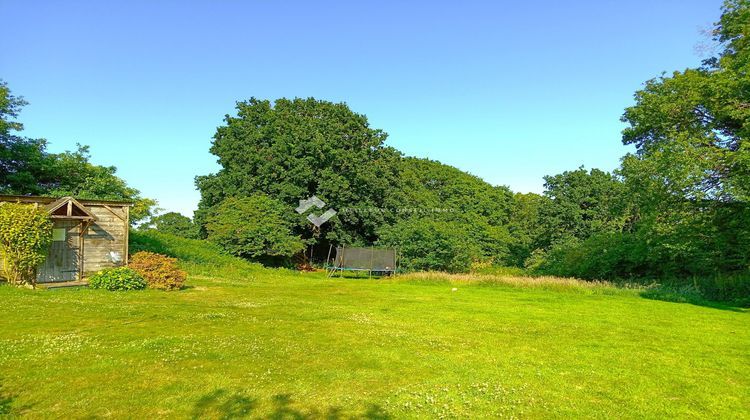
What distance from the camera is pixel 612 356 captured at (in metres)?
8.64

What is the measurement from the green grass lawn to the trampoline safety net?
15991 millimetres

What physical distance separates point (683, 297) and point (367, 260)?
17805 mm

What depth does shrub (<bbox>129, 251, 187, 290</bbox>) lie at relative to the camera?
17734 millimetres

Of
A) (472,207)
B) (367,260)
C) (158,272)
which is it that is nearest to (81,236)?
(158,272)

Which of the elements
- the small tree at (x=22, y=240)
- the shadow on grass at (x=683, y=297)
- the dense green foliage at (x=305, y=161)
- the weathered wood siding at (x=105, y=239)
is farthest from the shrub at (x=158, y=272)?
the shadow on grass at (x=683, y=297)

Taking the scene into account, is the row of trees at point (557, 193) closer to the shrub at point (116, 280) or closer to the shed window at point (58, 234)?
the shed window at point (58, 234)

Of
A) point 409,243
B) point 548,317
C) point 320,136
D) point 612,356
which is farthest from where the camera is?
point 320,136

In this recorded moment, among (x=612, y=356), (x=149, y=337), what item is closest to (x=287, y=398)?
(x=149, y=337)

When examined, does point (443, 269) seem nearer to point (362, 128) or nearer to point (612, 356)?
point (362, 128)

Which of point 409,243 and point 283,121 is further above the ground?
point 283,121

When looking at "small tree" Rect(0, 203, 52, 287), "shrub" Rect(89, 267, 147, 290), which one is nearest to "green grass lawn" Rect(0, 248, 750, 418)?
"small tree" Rect(0, 203, 52, 287)

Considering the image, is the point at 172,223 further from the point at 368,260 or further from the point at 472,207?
the point at 472,207

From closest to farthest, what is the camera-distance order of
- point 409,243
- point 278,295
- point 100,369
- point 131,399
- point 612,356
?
point 131,399 < point 100,369 < point 612,356 < point 278,295 < point 409,243

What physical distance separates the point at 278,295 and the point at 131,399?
1243 cm
